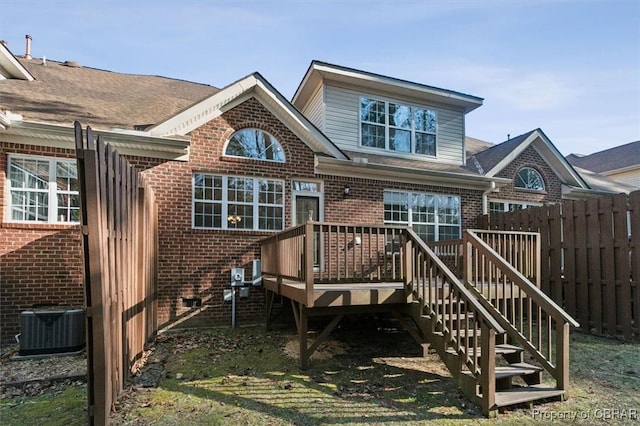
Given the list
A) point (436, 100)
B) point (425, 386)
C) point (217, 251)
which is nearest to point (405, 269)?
point (425, 386)

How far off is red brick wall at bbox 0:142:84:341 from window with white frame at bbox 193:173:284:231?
94.0 inches

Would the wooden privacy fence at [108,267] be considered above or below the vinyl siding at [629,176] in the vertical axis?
below

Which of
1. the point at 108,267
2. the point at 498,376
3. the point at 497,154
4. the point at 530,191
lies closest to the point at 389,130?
the point at 497,154

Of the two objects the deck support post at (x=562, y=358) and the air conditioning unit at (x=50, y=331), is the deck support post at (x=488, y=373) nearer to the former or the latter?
the deck support post at (x=562, y=358)

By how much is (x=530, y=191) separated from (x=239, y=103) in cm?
919

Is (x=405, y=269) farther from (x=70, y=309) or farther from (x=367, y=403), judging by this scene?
(x=70, y=309)

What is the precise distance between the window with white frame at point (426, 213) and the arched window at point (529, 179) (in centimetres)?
247

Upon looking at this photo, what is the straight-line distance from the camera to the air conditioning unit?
5.64 metres

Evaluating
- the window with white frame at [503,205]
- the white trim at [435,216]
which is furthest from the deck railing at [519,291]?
the window with white frame at [503,205]

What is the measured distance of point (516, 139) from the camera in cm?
1163

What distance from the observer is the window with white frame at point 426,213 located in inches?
389

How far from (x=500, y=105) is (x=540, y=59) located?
9.87 ft

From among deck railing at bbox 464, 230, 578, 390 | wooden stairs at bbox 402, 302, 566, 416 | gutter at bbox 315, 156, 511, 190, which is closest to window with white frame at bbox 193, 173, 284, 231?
gutter at bbox 315, 156, 511, 190

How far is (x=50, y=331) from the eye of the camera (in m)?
5.72
